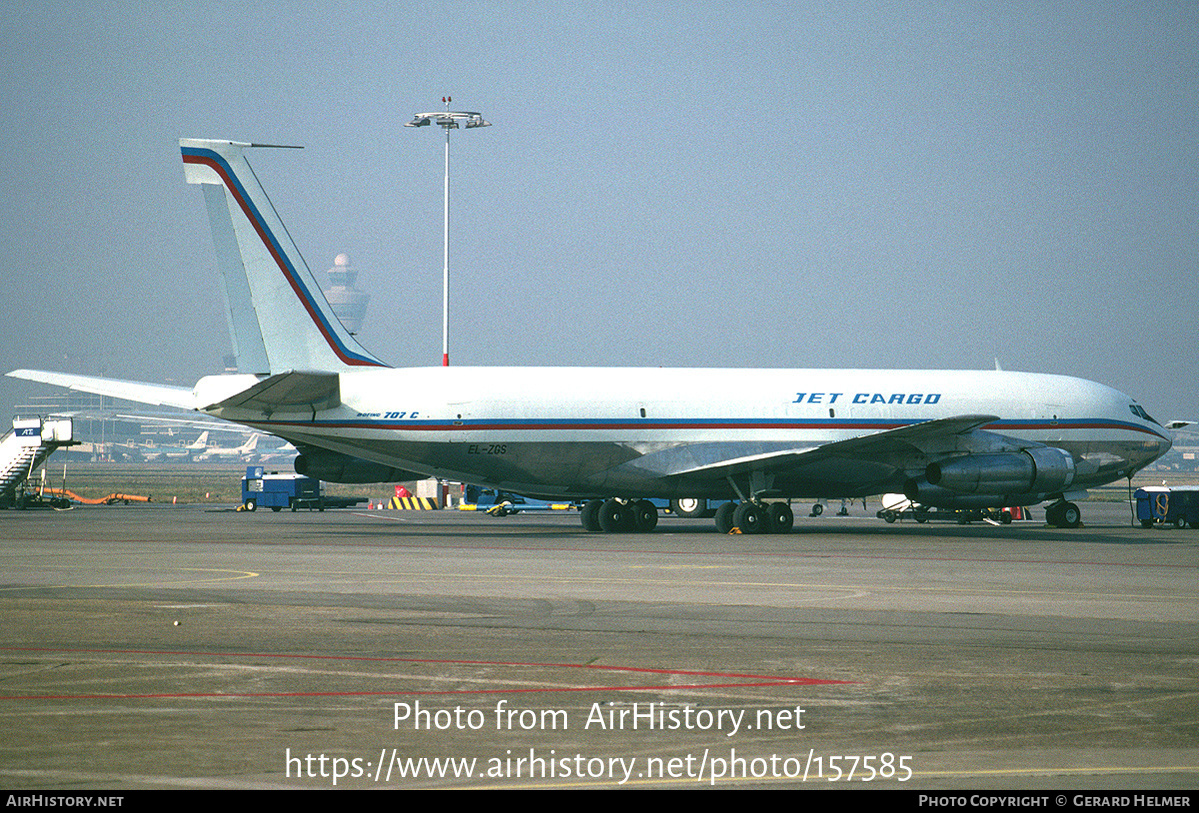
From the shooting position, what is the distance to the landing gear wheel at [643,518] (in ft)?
135

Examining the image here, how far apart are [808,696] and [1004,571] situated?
602 inches

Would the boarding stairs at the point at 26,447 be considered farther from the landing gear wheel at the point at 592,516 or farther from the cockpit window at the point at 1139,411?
the cockpit window at the point at 1139,411

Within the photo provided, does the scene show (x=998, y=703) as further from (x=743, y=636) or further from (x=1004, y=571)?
(x=1004, y=571)

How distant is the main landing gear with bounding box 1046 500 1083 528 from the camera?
44375 millimetres

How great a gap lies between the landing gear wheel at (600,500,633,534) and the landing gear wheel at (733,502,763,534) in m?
3.99

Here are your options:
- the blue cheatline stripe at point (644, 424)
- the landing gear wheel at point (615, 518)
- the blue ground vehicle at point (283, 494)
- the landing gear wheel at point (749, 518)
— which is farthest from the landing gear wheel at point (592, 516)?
the blue ground vehicle at point (283, 494)

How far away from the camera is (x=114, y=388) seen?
124 feet

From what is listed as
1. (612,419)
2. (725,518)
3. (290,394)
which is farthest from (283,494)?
(725,518)

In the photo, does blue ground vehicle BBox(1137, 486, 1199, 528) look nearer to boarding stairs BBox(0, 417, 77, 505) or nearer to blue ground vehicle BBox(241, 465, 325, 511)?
blue ground vehicle BBox(241, 465, 325, 511)

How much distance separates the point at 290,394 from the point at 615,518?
11.8m

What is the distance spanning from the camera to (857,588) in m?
20.7

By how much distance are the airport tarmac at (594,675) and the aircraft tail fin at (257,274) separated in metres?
11.8

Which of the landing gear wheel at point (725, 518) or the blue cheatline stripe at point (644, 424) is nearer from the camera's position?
→ the blue cheatline stripe at point (644, 424)
